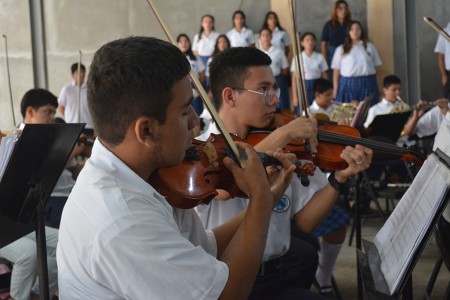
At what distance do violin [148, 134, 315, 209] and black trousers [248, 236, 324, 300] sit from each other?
0.37 meters

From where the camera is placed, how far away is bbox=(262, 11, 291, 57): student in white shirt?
9445 millimetres

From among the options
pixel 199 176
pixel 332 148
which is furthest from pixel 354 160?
pixel 199 176

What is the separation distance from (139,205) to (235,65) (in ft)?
4.67

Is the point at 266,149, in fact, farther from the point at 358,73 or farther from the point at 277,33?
the point at 277,33

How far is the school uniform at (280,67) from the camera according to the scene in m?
9.29

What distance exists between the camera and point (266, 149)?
2379 mm

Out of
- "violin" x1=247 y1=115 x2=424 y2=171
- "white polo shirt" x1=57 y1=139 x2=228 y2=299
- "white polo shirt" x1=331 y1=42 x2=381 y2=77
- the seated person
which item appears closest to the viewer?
"white polo shirt" x1=57 y1=139 x2=228 y2=299

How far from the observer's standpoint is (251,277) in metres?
1.47

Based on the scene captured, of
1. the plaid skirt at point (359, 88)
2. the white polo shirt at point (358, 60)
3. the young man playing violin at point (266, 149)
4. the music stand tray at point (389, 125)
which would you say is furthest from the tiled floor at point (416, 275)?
the white polo shirt at point (358, 60)

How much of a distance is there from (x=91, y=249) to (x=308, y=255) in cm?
165

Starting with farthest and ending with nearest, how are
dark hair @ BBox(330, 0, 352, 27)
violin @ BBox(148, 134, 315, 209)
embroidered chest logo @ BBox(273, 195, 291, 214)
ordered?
dark hair @ BBox(330, 0, 352, 27) < embroidered chest logo @ BBox(273, 195, 291, 214) < violin @ BBox(148, 134, 315, 209)

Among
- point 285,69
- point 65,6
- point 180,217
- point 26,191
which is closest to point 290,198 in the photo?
point 180,217

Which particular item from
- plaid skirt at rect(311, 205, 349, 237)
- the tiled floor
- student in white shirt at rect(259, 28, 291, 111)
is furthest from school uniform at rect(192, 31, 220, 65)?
plaid skirt at rect(311, 205, 349, 237)

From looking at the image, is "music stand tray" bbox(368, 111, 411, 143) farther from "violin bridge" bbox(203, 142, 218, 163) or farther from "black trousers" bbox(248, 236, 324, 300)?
"violin bridge" bbox(203, 142, 218, 163)
